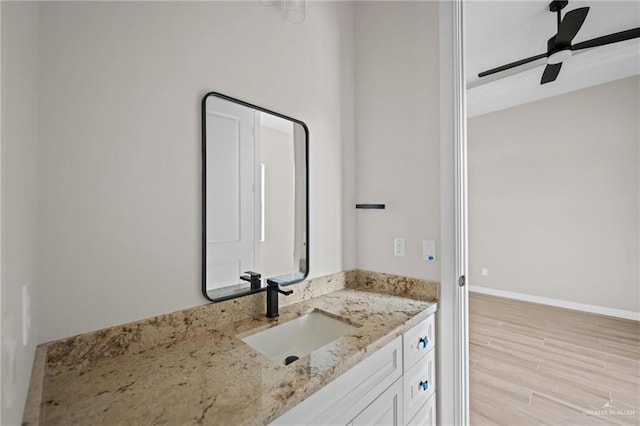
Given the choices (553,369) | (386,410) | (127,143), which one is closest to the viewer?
(127,143)

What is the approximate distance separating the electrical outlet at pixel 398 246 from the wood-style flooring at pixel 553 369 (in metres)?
1.15

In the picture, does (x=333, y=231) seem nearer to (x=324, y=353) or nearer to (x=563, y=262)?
(x=324, y=353)

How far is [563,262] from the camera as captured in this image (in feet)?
12.5

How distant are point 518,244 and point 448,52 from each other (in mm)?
3713

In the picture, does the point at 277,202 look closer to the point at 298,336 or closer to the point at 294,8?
the point at 298,336

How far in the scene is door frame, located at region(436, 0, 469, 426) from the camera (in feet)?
4.91

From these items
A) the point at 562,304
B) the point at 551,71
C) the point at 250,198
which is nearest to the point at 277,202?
the point at 250,198

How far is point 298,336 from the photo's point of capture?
52.9 inches

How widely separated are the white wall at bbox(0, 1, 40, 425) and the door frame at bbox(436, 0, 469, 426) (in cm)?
158

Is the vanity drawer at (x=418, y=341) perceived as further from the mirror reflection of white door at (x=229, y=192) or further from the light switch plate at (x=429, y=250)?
the mirror reflection of white door at (x=229, y=192)

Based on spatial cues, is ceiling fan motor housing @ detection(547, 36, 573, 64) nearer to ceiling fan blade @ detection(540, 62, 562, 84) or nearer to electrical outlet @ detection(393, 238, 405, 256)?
ceiling fan blade @ detection(540, 62, 562, 84)

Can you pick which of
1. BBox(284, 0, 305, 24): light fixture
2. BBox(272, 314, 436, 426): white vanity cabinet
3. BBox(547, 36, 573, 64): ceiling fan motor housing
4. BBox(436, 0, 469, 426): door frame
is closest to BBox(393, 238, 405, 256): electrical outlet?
BBox(436, 0, 469, 426): door frame

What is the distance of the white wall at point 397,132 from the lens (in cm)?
159

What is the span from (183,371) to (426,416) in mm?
1230
